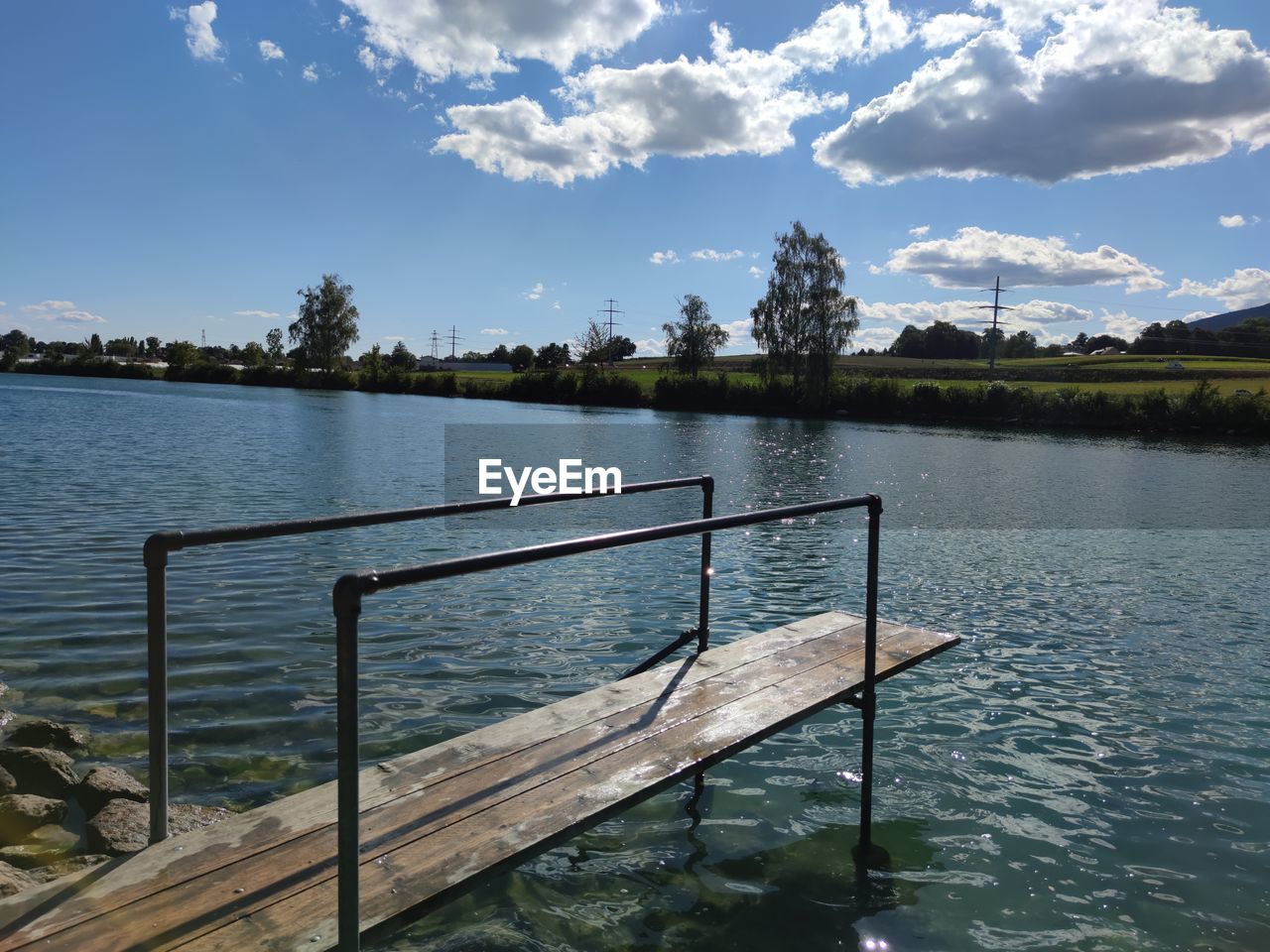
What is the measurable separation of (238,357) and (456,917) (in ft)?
651

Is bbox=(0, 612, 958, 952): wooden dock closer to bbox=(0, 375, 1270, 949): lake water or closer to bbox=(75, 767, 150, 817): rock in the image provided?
bbox=(0, 375, 1270, 949): lake water

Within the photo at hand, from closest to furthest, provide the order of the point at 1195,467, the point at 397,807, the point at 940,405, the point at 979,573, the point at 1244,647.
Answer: the point at 397,807 → the point at 1244,647 → the point at 979,573 → the point at 1195,467 → the point at 940,405

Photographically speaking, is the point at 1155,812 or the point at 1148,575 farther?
the point at 1148,575

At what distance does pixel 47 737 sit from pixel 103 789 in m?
1.20

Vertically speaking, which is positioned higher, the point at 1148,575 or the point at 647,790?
the point at 647,790

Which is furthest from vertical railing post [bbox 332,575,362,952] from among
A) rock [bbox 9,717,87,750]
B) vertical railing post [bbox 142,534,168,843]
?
rock [bbox 9,717,87,750]

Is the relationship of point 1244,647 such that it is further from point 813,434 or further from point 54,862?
point 813,434

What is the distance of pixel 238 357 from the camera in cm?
18112

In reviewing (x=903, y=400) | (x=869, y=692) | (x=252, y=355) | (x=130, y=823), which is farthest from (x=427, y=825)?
(x=252, y=355)

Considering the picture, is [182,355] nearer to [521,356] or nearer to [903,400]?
[521,356]

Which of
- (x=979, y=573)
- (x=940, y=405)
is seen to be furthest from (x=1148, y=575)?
(x=940, y=405)

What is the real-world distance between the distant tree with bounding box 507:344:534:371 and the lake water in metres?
163

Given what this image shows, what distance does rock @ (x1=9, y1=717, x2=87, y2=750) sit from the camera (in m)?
5.85

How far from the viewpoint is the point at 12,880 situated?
159 inches
